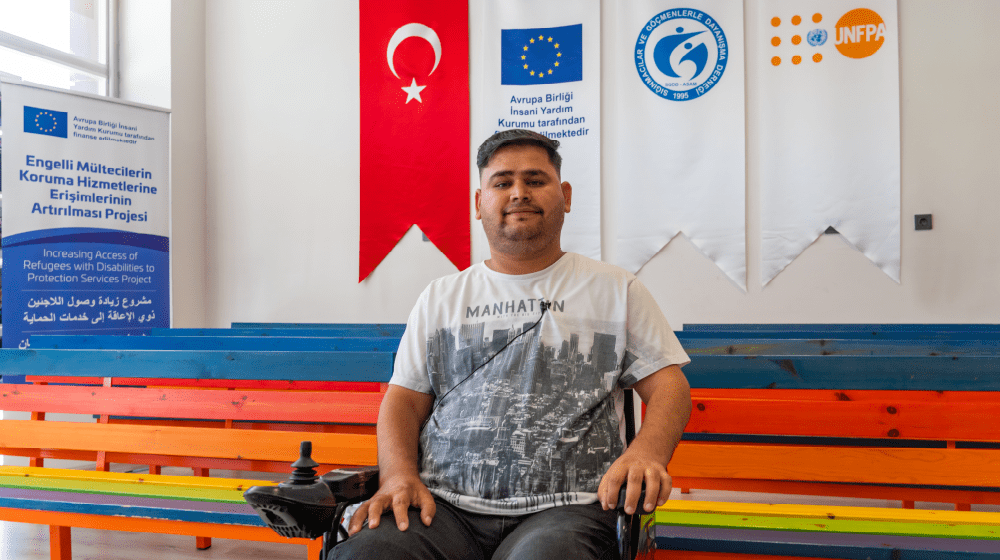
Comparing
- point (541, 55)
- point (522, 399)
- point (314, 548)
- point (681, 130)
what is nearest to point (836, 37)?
point (681, 130)

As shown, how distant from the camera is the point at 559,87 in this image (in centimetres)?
476

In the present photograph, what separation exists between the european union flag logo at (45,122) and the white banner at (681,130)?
3.52m

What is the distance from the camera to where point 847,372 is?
1.94 metres

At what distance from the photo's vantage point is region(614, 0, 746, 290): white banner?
4453mm

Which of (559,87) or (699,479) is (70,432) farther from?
(559,87)

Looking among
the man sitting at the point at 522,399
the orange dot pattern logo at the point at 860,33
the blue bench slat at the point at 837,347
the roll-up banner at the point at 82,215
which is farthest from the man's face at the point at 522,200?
the roll-up banner at the point at 82,215

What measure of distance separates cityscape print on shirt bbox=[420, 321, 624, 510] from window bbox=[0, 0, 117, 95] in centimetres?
467

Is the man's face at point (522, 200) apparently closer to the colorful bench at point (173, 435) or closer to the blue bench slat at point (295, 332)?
the colorful bench at point (173, 435)

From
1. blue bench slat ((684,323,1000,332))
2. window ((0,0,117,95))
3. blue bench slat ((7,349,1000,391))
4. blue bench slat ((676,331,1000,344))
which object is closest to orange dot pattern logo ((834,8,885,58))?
blue bench slat ((684,323,1000,332))

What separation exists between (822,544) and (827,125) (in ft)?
11.5

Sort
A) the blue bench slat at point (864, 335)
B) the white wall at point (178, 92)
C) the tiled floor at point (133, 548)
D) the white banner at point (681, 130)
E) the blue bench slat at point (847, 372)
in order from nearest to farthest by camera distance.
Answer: the blue bench slat at point (847, 372) → the tiled floor at point (133, 548) → the blue bench slat at point (864, 335) → the white banner at point (681, 130) → the white wall at point (178, 92)

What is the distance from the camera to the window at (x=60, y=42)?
4.64m

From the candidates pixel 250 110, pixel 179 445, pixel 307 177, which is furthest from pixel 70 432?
pixel 250 110

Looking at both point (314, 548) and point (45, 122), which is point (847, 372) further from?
point (45, 122)
